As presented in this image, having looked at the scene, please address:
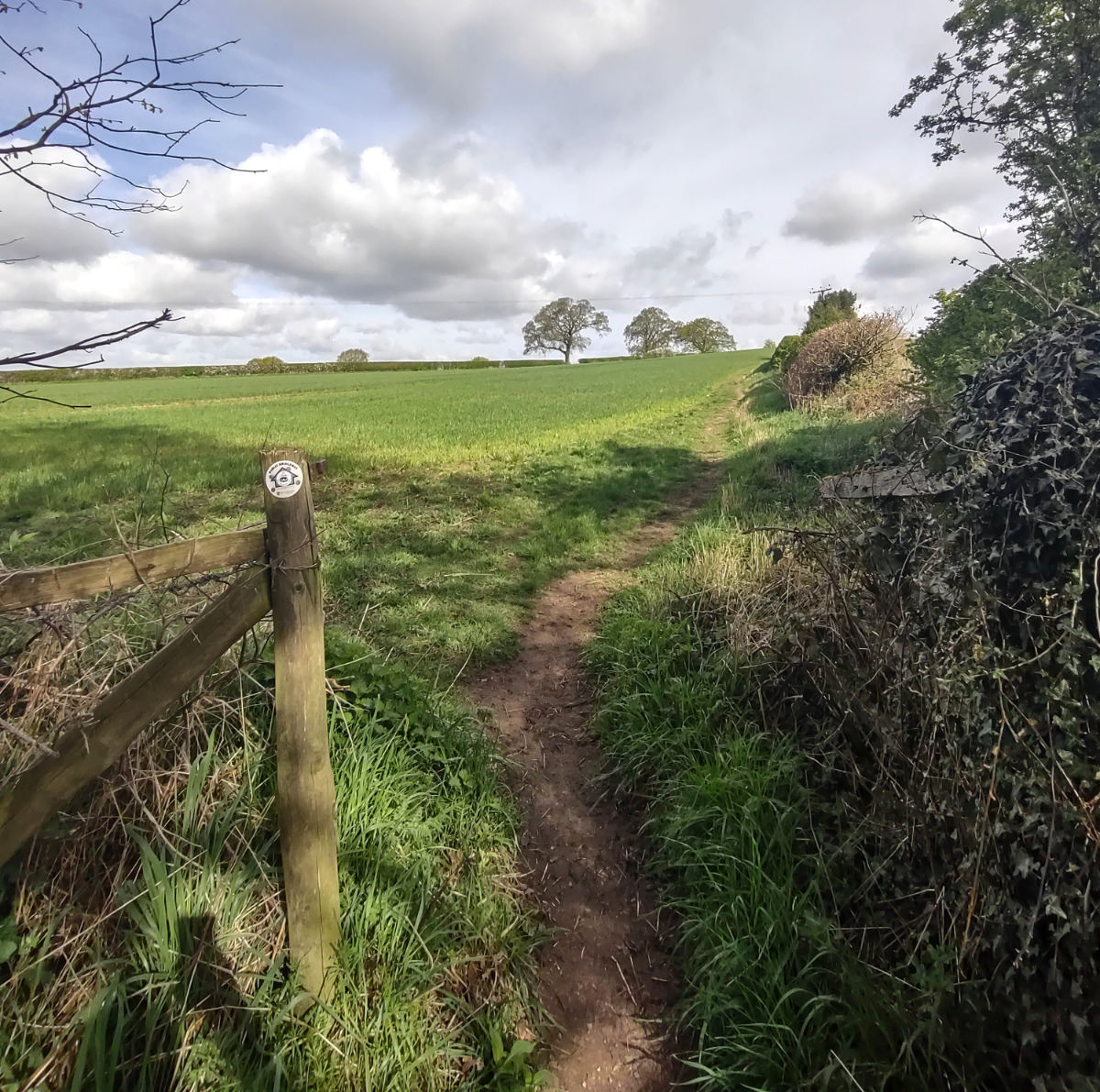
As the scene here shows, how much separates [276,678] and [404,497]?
7370 millimetres

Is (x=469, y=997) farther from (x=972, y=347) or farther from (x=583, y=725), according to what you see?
(x=972, y=347)

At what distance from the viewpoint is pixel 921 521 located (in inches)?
104

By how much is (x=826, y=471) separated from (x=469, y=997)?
8283mm

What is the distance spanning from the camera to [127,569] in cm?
177

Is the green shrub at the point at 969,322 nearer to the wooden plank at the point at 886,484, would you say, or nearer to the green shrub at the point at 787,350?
the wooden plank at the point at 886,484

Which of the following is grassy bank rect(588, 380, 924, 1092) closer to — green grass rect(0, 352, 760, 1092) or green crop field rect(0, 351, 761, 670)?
green grass rect(0, 352, 760, 1092)

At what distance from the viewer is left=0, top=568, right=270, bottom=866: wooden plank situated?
1.72 metres

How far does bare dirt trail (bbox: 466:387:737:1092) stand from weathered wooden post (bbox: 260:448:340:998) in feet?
3.51

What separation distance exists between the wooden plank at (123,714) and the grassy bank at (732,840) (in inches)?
86.5

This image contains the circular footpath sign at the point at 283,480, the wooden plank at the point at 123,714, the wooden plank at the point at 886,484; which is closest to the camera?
the wooden plank at the point at 123,714

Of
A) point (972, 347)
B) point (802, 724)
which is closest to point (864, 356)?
point (972, 347)

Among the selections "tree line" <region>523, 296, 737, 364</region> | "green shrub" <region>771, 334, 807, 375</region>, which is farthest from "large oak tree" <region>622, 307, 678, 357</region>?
"green shrub" <region>771, 334, 807, 375</region>

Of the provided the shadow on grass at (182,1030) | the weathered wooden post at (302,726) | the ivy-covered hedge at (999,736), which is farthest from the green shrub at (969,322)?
the shadow on grass at (182,1030)

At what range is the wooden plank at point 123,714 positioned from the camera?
5.63ft
